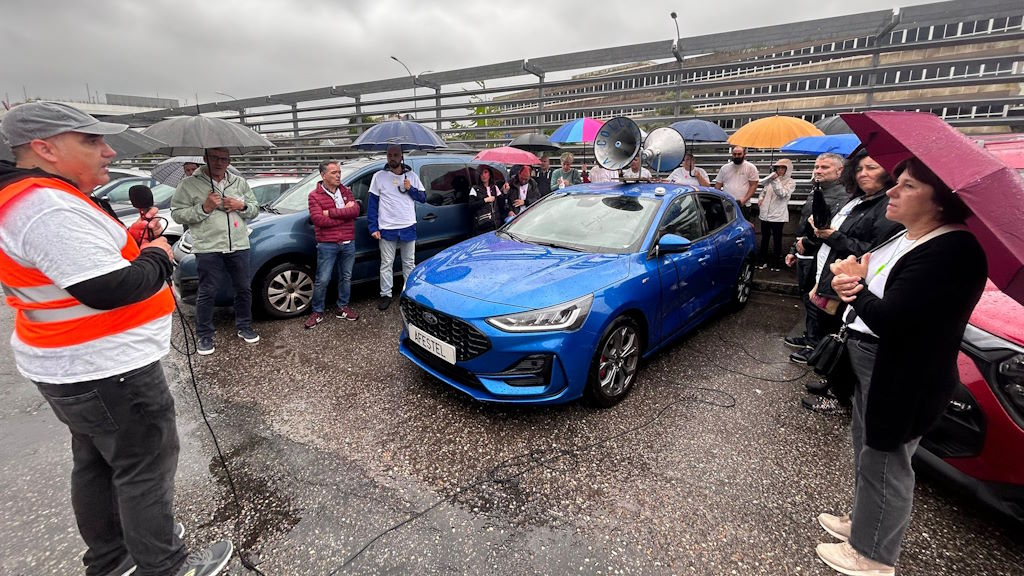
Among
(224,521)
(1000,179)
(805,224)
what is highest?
(1000,179)

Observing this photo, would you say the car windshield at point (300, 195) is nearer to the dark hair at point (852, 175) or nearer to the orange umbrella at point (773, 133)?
the dark hair at point (852, 175)

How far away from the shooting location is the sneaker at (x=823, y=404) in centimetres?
320

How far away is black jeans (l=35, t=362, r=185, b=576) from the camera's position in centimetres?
154

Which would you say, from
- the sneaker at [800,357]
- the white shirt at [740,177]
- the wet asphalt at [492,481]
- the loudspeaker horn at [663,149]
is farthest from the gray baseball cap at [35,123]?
the white shirt at [740,177]

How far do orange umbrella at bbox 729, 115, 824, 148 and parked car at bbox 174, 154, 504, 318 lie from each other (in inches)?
146

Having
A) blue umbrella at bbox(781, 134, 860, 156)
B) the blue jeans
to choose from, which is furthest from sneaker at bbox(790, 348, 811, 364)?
the blue jeans

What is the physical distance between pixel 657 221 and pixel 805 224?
1.41 m

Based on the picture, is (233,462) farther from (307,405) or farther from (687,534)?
(687,534)

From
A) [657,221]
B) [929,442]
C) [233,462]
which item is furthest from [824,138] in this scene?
[233,462]

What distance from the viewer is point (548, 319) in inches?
109

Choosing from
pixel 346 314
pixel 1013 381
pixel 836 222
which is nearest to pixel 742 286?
pixel 836 222

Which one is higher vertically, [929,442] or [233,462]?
[929,442]

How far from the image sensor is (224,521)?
2.23 metres

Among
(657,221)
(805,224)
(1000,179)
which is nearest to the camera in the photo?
(1000,179)
